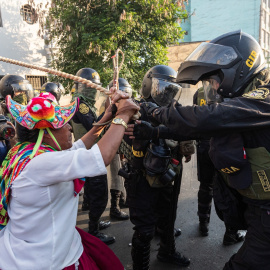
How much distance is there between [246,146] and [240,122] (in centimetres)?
21

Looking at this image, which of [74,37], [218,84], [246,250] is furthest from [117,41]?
[246,250]

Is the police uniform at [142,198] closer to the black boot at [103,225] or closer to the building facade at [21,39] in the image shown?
the black boot at [103,225]

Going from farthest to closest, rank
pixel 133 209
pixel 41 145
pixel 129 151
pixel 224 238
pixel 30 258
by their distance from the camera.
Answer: pixel 224 238 < pixel 129 151 < pixel 133 209 < pixel 41 145 < pixel 30 258

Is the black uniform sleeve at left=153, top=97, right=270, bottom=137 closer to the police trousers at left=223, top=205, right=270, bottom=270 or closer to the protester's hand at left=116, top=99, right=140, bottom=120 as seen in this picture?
the protester's hand at left=116, top=99, right=140, bottom=120

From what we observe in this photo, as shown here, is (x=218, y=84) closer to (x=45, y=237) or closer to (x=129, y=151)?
(x=129, y=151)

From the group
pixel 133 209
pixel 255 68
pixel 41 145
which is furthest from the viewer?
pixel 133 209

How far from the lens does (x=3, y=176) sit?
64.6 inches

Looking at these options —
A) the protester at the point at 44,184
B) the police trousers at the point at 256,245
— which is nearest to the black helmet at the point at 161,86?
the protester at the point at 44,184

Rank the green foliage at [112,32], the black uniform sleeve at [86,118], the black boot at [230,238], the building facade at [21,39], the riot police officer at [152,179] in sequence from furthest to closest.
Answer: the building facade at [21,39], the green foliage at [112,32], the black uniform sleeve at [86,118], the black boot at [230,238], the riot police officer at [152,179]

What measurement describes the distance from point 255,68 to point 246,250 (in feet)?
4.01

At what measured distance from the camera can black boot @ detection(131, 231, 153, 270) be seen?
102 inches

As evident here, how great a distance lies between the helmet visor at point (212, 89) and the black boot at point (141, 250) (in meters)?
1.44

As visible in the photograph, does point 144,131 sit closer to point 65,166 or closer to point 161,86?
point 161,86

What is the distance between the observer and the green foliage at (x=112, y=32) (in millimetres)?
9359
